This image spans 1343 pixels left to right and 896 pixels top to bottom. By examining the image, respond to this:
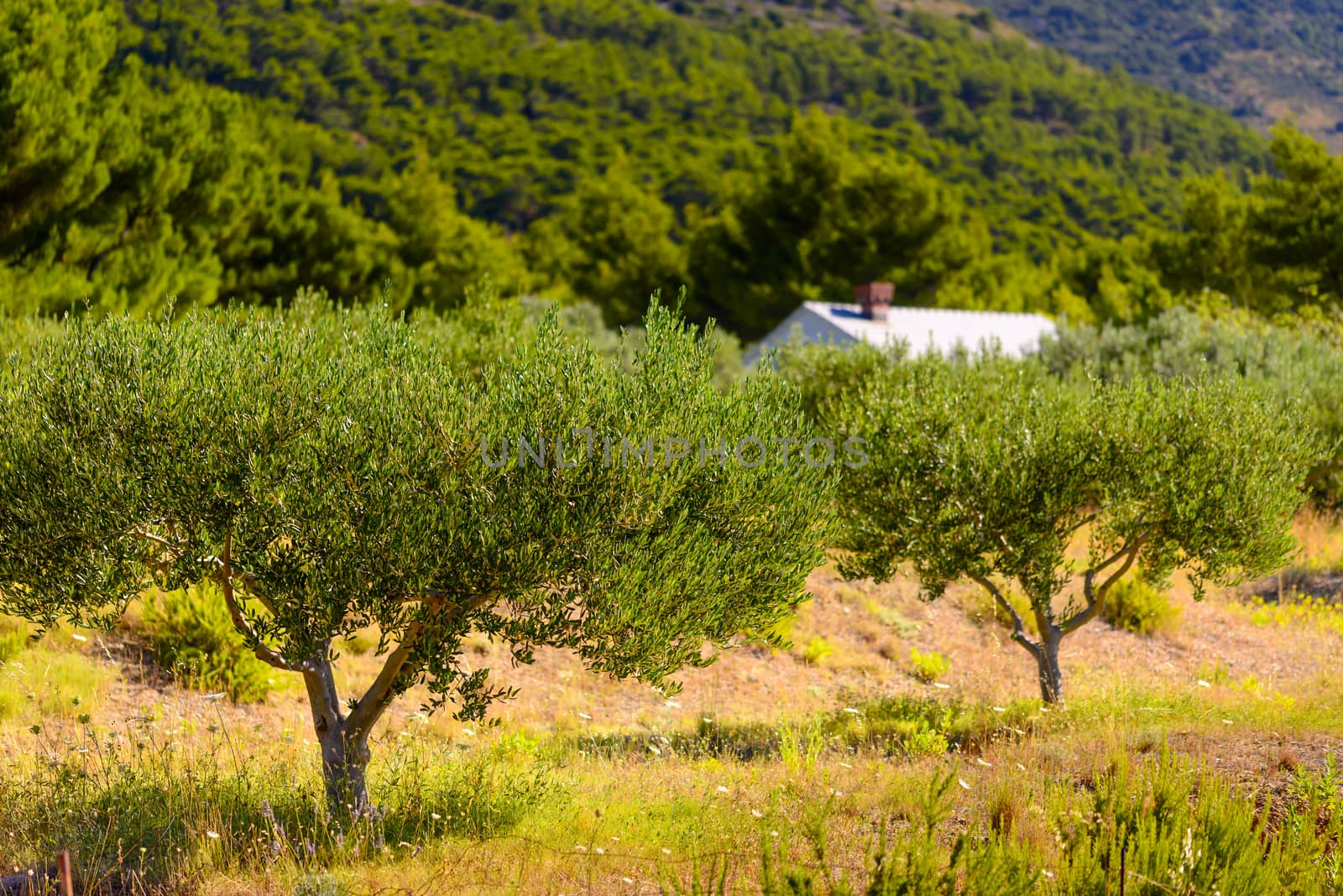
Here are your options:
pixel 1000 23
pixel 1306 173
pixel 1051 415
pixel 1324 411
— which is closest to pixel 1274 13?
pixel 1000 23

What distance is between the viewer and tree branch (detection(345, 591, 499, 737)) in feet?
24.9

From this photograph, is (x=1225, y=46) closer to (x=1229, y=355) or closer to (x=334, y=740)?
(x=1229, y=355)

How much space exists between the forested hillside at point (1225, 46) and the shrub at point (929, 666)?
13992 centimetres

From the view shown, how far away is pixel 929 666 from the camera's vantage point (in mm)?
16297

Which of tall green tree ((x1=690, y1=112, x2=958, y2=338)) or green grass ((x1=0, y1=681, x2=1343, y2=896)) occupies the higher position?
tall green tree ((x1=690, y1=112, x2=958, y2=338))

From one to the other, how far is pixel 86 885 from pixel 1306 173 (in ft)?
145

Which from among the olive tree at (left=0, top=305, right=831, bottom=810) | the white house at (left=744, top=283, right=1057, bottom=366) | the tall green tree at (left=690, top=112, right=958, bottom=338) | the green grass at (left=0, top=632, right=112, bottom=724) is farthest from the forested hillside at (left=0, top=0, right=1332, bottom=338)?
the white house at (left=744, top=283, right=1057, bottom=366)

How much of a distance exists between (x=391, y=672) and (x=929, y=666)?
10363 mm

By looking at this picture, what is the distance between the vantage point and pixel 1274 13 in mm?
173000

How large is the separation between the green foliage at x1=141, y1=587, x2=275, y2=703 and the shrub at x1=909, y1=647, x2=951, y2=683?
951 centimetres

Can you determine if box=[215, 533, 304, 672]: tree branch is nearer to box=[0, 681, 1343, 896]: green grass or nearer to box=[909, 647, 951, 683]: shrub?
box=[0, 681, 1343, 896]: green grass

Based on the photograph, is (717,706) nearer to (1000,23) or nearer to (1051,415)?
(1051,415)

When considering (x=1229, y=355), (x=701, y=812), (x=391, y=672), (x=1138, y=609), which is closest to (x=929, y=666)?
(x=1138, y=609)

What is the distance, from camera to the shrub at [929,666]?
53.4 ft
